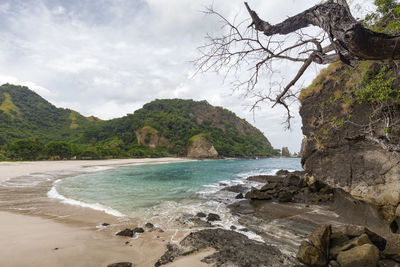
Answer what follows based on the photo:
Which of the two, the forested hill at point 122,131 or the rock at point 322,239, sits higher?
the forested hill at point 122,131

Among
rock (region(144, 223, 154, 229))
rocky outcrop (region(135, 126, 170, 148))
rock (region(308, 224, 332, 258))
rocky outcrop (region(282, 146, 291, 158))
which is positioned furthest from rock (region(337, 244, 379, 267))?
rocky outcrop (region(282, 146, 291, 158))

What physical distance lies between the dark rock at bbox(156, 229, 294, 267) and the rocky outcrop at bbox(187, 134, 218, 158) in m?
88.4

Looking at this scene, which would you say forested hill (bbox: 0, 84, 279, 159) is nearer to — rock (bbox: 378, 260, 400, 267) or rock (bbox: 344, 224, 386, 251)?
rock (bbox: 344, 224, 386, 251)

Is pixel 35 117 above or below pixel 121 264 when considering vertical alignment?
above

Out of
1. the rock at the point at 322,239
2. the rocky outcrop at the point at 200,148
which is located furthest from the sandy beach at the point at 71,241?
the rocky outcrop at the point at 200,148

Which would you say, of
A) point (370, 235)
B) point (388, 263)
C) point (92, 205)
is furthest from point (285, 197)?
point (92, 205)

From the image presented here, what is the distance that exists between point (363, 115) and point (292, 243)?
→ 6.00 meters

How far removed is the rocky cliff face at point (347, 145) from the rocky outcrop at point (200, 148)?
85067 mm

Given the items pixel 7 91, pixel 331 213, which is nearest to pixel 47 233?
pixel 331 213

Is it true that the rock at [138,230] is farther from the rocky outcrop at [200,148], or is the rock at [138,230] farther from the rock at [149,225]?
the rocky outcrop at [200,148]

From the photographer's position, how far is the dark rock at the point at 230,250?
4.71 metres

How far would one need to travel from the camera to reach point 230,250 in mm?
5242

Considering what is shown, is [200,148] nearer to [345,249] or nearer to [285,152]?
[345,249]

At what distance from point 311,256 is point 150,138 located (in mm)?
97088
